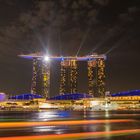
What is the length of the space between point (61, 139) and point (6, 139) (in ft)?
16.3

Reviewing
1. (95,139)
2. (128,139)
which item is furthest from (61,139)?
(128,139)

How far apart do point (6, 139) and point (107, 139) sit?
908cm

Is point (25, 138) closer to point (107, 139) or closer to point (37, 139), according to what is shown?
point (37, 139)

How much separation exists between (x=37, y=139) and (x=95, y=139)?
17.2ft

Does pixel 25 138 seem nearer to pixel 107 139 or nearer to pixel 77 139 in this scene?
pixel 77 139

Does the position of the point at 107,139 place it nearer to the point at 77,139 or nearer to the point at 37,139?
the point at 77,139

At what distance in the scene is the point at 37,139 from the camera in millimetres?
31281

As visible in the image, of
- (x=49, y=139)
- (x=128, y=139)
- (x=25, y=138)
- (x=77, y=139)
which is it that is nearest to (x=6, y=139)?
(x=25, y=138)

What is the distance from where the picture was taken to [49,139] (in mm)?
31391

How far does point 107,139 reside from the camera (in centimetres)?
3094

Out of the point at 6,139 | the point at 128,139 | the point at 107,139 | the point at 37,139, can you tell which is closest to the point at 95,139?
the point at 107,139

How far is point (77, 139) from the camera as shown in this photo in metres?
31.3

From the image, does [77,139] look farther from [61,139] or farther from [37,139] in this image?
[37,139]

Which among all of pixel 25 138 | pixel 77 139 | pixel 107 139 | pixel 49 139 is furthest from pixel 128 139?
pixel 25 138
